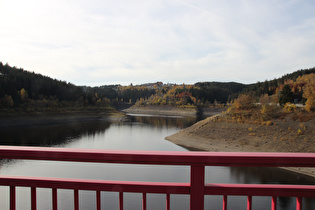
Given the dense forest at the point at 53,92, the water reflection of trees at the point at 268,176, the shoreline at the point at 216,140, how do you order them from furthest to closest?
1. the dense forest at the point at 53,92
2. the shoreline at the point at 216,140
3. the water reflection of trees at the point at 268,176

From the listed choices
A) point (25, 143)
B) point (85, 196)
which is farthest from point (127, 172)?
point (25, 143)

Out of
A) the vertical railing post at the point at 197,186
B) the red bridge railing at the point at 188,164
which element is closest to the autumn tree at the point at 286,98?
the red bridge railing at the point at 188,164

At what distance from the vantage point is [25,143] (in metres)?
25.9

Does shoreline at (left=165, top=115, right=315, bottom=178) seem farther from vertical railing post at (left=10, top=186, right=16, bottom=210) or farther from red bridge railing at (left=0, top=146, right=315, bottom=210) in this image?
vertical railing post at (left=10, top=186, right=16, bottom=210)

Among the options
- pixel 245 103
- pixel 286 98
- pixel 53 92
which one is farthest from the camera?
pixel 53 92

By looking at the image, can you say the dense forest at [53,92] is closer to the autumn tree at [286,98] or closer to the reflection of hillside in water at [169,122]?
the autumn tree at [286,98]

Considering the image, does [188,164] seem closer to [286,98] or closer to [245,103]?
Answer: [245,103]

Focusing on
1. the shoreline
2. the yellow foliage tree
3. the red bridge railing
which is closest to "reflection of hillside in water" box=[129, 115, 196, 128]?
the shoreline

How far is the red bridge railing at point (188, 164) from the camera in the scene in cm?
146

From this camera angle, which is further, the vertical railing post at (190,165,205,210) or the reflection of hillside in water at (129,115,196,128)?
the reflection of hillside in water at (129,115,196,128)

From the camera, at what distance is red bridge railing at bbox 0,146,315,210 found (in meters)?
1.46

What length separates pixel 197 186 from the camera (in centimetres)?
152

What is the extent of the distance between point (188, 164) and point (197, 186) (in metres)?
0.19

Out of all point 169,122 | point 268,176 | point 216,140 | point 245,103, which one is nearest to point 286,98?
point 245,103
